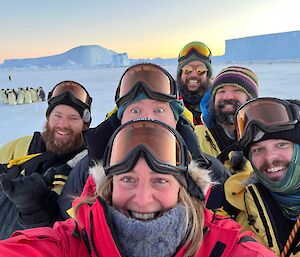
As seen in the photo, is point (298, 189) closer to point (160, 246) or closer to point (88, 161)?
point (160, 246)

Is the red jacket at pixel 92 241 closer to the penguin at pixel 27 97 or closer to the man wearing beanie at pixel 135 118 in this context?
the man wearing beanie at pixel 135 118

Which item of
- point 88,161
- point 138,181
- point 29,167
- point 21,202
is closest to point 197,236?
point 138,181

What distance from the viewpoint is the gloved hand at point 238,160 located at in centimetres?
238

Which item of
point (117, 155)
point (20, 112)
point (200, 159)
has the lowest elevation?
point (20, 112)

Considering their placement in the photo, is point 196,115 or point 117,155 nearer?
point 117,155

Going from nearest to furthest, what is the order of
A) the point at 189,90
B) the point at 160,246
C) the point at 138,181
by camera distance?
1. the point at 160,246
2. the point at 138,181
3. the point at 189,90

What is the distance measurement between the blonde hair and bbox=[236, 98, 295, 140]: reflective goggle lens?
74 centimetres

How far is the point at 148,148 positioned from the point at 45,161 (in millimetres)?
1438

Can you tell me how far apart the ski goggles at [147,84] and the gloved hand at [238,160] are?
640 millimetres

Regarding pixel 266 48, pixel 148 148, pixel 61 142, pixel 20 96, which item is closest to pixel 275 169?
pixel 148 148

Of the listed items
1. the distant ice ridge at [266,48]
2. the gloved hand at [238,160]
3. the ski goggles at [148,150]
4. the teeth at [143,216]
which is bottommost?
the gloved hand at [238,160]

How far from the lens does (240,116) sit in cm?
208

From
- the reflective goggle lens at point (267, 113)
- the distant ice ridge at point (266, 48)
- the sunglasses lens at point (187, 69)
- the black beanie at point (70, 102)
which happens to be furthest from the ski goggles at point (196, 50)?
the distant ice ridge at point (266, 48)

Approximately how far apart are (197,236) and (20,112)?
11.0 meters
